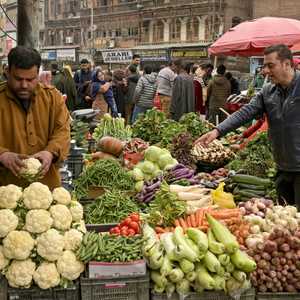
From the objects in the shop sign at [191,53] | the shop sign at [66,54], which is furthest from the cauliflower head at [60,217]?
the shop sign at [66,54]

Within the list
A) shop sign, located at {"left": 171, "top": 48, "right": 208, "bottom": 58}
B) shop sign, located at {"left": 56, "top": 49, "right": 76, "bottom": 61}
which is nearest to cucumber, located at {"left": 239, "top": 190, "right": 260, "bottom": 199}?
shop sign, located at {"left": 171, "top": 48, "right": 208, "bottom": 58}

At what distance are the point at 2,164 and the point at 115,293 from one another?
3.69ft

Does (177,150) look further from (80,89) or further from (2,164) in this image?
(80,89)

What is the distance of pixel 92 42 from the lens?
59125 mm

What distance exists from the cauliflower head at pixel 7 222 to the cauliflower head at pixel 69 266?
36cm

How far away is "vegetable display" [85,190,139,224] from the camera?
516cm

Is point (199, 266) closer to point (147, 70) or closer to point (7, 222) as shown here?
point (7, 222)

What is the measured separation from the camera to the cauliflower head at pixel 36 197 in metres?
3.51

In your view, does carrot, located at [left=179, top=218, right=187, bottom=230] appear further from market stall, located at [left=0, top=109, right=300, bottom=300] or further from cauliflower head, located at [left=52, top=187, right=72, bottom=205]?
cauliflower head, located at [left=52, top=187, right=72, bottom=205]

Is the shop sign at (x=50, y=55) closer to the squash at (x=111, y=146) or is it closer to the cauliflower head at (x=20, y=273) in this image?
the squash at (x=111, y=146)

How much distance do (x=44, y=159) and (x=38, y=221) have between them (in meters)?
0.44

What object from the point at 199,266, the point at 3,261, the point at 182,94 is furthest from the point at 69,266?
the point at 182,94

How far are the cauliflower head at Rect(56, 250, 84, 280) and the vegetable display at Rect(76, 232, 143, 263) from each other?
1.6 inches

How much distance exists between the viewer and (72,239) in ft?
11.6
